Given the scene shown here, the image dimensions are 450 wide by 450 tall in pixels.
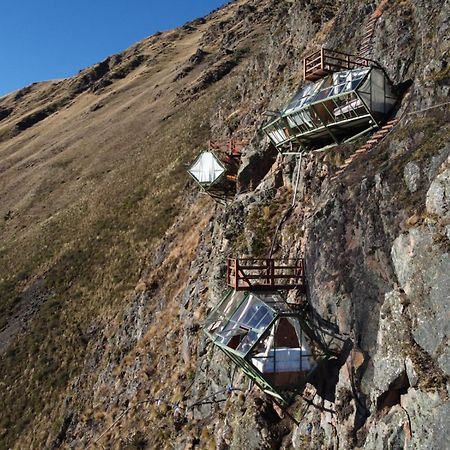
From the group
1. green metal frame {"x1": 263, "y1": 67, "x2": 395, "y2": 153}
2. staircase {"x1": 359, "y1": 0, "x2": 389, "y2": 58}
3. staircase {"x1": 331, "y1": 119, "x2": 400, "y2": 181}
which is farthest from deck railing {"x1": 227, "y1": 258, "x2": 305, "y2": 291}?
staircase {"x1": 359, "y1": 0, "x2": 389, "y2": 58}

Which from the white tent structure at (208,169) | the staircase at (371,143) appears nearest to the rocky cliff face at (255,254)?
the staircase at (371,143)

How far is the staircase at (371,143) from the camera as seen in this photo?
51.0 feet

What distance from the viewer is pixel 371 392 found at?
35.3 feet

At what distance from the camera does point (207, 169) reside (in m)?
30.5

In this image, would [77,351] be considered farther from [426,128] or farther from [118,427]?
[426,128]

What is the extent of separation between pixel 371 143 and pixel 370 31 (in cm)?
870

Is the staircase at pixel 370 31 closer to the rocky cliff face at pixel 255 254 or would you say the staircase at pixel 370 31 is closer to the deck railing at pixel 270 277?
the rocky cliff face at pixel 255 254

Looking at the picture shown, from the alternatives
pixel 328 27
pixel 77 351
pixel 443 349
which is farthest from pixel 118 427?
pixel 328 27

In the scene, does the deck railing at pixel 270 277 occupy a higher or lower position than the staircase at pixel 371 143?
lower

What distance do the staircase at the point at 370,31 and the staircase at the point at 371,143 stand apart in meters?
5.92

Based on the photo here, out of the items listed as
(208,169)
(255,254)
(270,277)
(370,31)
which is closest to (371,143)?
(270,277)

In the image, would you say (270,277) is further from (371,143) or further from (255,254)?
(371,143)

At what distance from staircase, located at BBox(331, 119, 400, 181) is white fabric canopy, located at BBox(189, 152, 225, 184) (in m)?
14.0

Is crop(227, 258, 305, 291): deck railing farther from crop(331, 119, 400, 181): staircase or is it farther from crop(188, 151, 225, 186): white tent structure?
crop(188, 151, 225, 186): white tent structure
